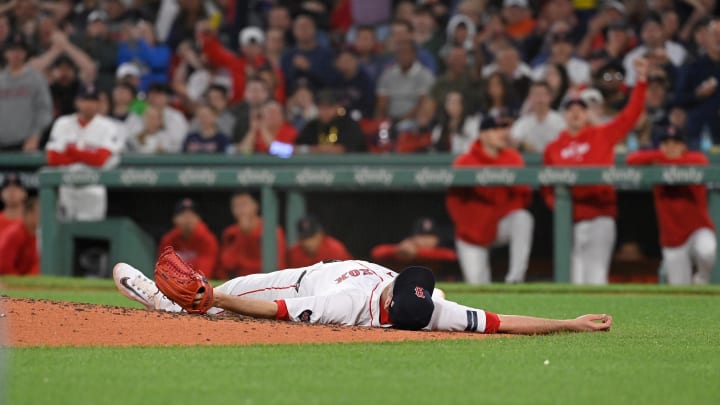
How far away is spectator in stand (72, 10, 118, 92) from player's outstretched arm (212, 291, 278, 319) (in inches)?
380

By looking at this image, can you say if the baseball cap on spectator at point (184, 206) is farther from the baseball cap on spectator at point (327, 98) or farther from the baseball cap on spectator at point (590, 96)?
the baseball cap on spectator at point (590, 96)

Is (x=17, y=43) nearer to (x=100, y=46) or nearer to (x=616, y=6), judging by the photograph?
(x=100, y=46)

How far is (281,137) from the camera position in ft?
45.8

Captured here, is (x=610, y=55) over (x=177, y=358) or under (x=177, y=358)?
over

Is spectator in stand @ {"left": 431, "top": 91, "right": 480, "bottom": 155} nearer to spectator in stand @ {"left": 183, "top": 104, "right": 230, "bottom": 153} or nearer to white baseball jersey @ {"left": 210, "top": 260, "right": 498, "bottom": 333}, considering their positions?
spectator in stand @ {"left": 183, "top": 104, "right": 230, "bottom": 153}

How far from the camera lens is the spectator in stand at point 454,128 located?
13.6 m

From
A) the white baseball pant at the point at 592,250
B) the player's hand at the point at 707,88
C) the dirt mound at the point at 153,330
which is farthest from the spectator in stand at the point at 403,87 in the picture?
the dirt mound at the point at 153,330

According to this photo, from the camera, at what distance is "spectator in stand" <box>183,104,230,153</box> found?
14023mm

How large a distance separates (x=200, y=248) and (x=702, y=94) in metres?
5.34

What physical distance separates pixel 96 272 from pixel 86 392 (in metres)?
8.87

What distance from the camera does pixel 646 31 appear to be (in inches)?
554

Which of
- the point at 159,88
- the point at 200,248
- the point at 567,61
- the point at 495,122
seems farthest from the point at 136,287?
the point at 567,61

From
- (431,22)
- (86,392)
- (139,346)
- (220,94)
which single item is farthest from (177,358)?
(431,22)

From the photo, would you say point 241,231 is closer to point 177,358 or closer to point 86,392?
point 177,358
